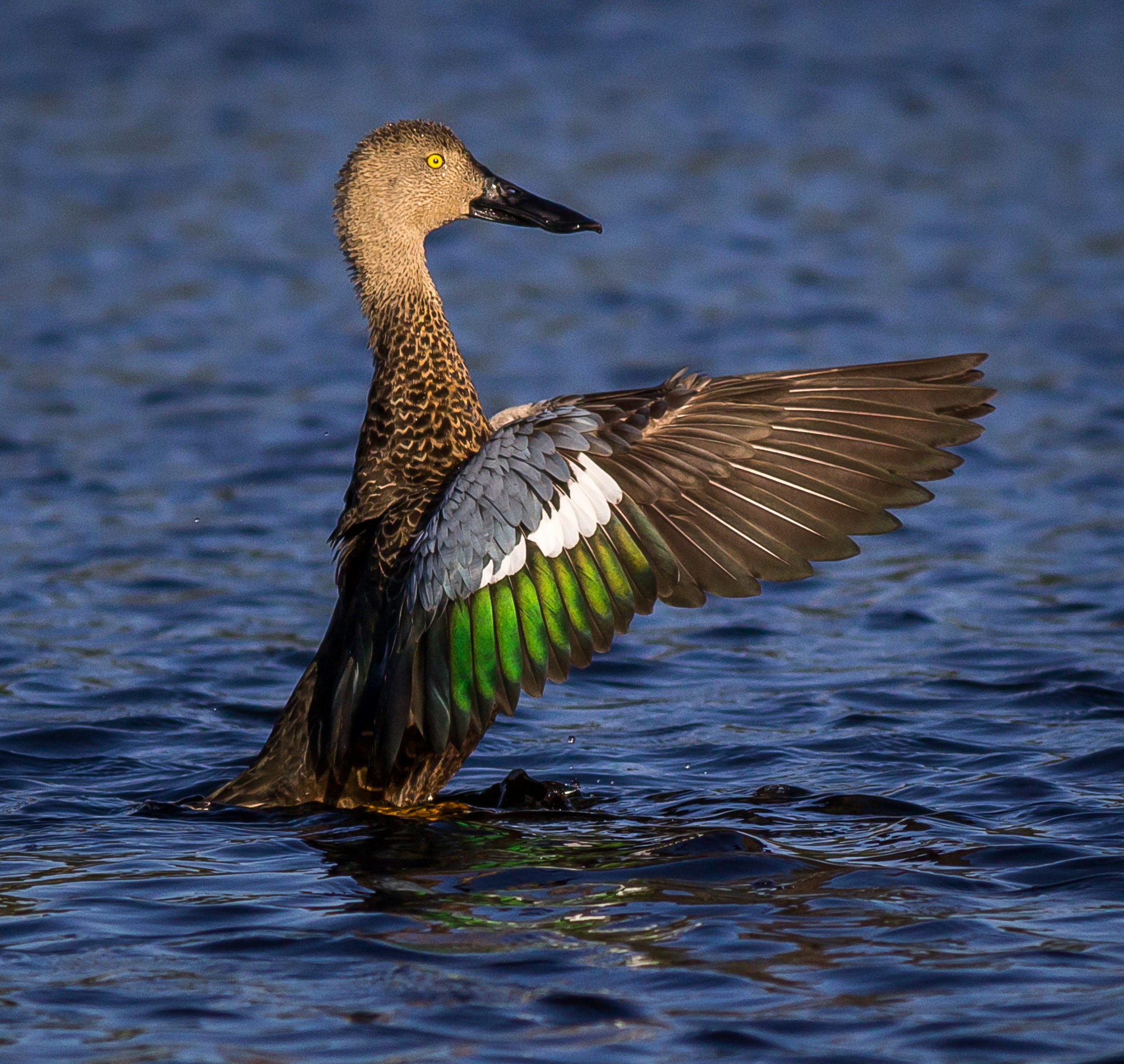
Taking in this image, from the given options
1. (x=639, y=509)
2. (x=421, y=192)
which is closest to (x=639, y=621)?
(x=421, y=192)

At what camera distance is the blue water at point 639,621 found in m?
4.46

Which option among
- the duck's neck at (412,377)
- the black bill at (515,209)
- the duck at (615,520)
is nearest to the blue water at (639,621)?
the duck at (615,520)

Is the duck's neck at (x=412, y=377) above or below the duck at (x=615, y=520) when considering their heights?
above

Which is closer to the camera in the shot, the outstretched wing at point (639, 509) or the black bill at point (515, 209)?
the outstretched wing at point (639, 509)

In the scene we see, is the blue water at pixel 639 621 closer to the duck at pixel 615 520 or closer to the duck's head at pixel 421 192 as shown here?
the duck at pixel 615 520

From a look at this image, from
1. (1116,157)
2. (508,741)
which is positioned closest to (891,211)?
(1116,157)

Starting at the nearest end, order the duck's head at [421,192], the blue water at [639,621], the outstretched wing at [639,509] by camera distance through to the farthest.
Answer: the blue water at [639,621], the outstretched wing at [639,509], the duck's head at [421,192]

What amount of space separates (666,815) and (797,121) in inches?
444

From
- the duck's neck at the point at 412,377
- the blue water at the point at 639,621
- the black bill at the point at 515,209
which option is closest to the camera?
the blue water at the point at 639,621

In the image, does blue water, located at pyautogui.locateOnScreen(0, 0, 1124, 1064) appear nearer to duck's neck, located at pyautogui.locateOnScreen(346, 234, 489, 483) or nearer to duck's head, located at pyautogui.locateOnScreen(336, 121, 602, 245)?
duck's neck, located at pyautogui.locateOnScreen(346, 234, 489, 483)

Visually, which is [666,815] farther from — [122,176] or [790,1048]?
[122,176]

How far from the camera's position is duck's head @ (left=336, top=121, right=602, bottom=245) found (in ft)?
21.2

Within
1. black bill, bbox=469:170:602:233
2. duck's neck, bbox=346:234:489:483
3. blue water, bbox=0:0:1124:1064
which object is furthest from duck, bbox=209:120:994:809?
black bill, bbox=469:170:602:233

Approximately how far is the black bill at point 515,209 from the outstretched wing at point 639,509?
1.48 metres
